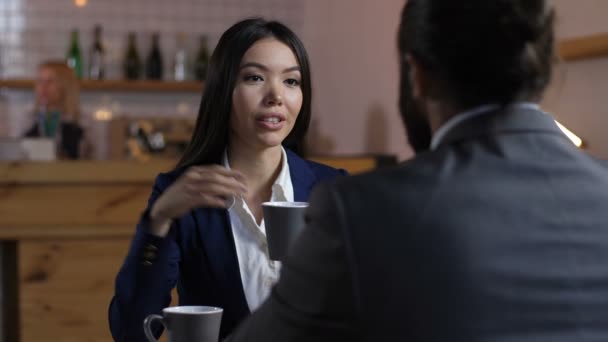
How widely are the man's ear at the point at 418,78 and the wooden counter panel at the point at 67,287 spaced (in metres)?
2.24

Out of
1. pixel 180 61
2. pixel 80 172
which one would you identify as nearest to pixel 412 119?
pixel 80 172

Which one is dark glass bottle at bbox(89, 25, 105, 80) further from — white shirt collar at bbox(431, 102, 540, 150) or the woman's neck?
white shirt collar at bbox(431, 102, 540, 150)

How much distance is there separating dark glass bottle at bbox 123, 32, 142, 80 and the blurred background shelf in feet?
10.1

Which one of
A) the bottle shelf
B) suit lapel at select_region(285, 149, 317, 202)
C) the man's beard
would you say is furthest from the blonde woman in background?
the man's beard

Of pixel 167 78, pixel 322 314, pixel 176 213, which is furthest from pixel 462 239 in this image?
pixel 167 78

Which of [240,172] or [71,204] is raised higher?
[240,172]

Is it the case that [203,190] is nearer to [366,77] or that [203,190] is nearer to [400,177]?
[400,177]

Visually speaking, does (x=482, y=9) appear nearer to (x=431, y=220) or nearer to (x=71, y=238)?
(x=431, y=220)

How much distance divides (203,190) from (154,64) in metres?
3.95

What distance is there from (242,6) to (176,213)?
4109 millimetres

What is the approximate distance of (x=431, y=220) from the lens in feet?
2.60

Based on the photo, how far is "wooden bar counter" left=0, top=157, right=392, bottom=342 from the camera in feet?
9.54

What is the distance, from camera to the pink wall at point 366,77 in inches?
95.7

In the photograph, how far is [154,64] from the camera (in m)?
4.99
